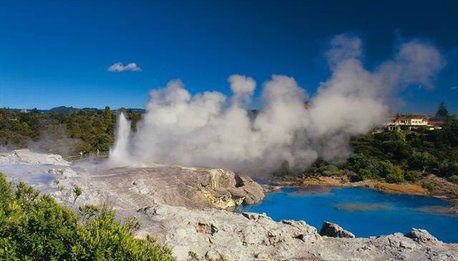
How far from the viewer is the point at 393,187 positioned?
46.4 metres

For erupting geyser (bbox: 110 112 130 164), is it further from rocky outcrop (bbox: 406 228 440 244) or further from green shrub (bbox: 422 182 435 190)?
green shrub (bbox: 422 182 435 190)

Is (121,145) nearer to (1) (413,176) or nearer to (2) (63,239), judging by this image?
(2) (63,239)

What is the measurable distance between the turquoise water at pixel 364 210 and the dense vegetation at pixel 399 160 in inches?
285

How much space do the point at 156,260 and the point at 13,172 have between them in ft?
70.4

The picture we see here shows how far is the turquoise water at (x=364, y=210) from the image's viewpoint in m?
30.8

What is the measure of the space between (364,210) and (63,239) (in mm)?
29424

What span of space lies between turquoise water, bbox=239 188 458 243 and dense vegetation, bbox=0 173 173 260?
21.3 m

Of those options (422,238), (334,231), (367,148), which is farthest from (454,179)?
(422,238)

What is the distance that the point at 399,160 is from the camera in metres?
56.5

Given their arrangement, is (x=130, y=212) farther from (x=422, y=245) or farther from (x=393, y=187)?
(x=393, y=187)

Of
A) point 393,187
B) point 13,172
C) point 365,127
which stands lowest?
point 393,187

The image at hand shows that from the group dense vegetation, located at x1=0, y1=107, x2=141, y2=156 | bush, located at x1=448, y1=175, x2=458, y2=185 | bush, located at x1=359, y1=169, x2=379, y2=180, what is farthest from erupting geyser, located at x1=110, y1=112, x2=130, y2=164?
bush, located at x1=448, y1=175, x2=458, y2=185

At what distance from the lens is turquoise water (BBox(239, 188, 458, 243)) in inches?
1214

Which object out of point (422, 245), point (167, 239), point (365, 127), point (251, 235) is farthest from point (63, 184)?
point (365, 127)
